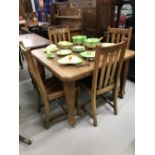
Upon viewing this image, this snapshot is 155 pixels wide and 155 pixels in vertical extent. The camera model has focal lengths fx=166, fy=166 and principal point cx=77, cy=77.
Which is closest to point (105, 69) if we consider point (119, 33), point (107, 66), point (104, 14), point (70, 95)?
point (107, 66)

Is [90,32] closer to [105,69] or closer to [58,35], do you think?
[58,35]

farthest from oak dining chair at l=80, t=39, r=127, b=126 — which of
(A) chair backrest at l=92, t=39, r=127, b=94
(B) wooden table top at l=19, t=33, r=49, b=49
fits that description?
(B) wooden table top at l=19, t=33, r=49, b=49

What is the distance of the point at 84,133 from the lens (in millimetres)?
1907

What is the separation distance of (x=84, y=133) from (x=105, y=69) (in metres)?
0.77

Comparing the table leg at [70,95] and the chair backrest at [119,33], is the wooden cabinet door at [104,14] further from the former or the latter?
the table leg at [70,95]

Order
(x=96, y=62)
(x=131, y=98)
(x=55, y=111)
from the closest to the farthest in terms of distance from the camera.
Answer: (x=96, y=62) < (x=55, y=111) < (x=131, y=98)

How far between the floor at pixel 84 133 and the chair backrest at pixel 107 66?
0.44 m

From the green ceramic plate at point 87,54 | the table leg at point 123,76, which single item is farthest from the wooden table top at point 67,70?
the table leg at point 123,76

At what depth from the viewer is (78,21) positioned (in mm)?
3637
